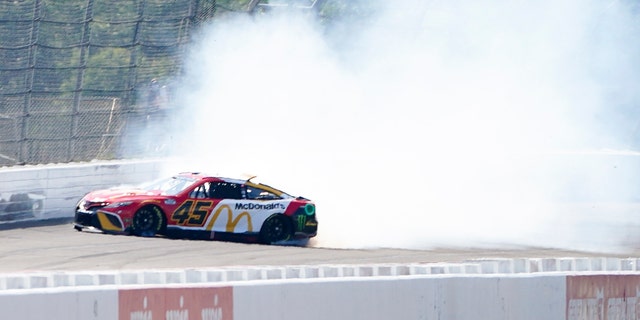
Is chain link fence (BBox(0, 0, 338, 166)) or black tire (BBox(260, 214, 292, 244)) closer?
black tire (BBox(260, 214, 292, 244))

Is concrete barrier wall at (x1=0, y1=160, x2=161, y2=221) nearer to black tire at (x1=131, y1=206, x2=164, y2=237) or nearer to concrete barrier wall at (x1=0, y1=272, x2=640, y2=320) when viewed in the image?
black tire at (x1=131, y1=206, x2=164, y2=237)

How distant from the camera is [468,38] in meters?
20.2

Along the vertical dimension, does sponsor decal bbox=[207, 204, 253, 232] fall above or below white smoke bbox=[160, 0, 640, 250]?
below

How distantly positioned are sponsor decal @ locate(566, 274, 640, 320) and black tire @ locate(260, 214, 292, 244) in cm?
534

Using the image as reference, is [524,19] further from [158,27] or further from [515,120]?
[158,27]

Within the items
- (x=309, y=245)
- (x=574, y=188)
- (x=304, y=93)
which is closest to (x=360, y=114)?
(x=304, y=93)

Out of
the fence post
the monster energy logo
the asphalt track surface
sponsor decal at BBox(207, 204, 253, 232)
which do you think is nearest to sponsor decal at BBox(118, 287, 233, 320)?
the asphalt track surface

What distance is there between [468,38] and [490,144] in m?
1.85

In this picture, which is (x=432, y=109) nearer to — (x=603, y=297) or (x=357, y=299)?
(x=603, y=297)

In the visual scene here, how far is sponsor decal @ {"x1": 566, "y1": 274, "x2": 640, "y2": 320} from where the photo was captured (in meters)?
9.05

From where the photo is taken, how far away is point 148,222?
13.2 m

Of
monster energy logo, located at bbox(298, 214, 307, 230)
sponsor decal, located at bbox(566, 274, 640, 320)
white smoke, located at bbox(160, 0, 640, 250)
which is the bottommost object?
sponsor decal, located at bbox(566, 274, 640, 320)

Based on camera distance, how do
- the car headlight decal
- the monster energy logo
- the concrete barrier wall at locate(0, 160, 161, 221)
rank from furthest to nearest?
the concrete barrier wall at locate(0, 160, 161, 221) → the monster energy logo → the car headlight decal

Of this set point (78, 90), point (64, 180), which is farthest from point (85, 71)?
point (64, 180)
